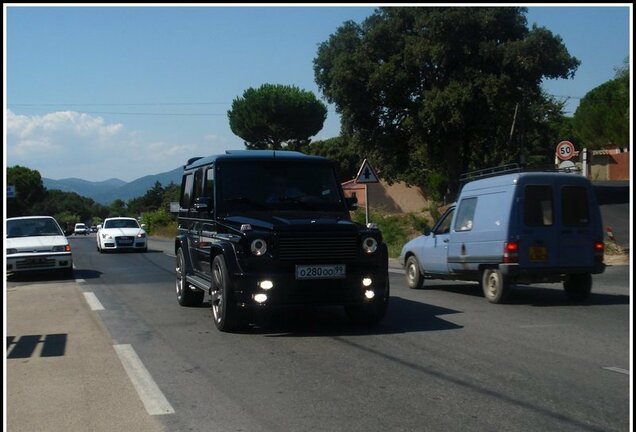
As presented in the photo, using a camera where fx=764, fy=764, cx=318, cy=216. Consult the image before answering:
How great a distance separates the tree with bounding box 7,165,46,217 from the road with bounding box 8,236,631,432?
282ft

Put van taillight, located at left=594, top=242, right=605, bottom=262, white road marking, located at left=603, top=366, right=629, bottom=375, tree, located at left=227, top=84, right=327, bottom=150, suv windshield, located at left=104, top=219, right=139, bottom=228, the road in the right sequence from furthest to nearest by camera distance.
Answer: tree, located at left=227, top=84, right=327, bottom=150 < suv windshield, located at left=104, top=219, right=139, bottom=228 < van taillight, located at left=594, top=242, right=605, bottom=262 < white road marking, located at left=603, top=366, right=629, bottom=375 < the road

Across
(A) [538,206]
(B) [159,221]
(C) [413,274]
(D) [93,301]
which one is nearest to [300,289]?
(A) [538,206]

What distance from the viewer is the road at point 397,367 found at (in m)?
5.71

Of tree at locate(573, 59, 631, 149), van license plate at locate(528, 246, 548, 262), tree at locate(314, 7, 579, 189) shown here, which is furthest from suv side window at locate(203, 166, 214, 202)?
tree at locate(573, 59, 631, 149)

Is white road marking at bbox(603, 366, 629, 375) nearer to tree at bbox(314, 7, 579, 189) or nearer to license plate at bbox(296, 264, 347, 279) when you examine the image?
license plate at bbox(296, 264, 347, 279)

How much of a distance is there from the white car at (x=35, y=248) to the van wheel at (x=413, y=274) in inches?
347

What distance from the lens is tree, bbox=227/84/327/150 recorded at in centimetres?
5856

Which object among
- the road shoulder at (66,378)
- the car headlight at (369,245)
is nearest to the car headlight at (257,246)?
the car headlight at (369,245)

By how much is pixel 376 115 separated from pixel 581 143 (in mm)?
38006

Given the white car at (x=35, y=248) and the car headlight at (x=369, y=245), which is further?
the white car at (x=35, y=248)

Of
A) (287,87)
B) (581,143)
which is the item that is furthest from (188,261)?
(581,143)

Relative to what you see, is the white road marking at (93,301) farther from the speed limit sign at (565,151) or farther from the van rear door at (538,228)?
the speed limit sign at (565,151)

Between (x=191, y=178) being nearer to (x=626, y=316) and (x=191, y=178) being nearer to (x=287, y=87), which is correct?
(x=626, y=316)

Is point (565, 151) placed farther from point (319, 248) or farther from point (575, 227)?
point (319, 248)
